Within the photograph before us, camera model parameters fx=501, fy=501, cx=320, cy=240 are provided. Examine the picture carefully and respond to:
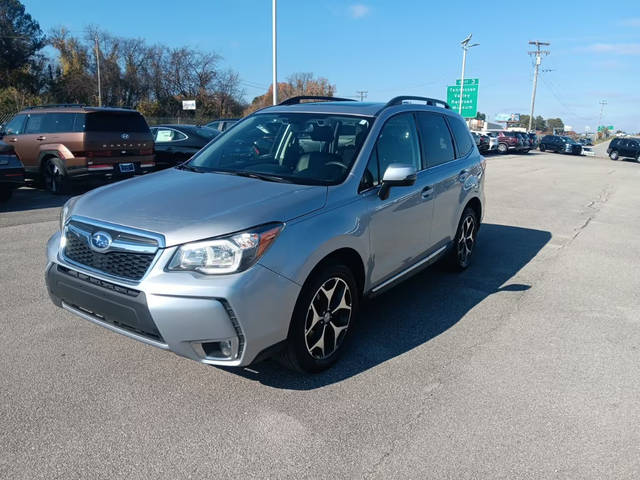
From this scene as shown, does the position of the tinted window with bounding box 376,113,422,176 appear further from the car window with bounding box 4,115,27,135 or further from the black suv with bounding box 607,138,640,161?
the black suv with bounding box 607,138,640,161

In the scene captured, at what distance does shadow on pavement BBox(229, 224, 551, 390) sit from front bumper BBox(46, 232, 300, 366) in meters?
0.61

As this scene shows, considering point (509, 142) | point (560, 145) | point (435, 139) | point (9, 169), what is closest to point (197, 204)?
point (435, 139)

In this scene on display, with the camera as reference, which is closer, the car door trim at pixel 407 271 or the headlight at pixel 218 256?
the headlight at pixel 218 256

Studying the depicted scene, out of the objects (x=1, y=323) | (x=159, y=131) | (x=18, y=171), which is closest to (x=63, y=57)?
(x=159, y=131)

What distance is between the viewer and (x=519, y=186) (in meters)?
15.7

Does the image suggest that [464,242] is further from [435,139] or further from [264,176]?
[264,176]

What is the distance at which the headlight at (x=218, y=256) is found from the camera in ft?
9.10

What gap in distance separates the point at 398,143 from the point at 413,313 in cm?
154

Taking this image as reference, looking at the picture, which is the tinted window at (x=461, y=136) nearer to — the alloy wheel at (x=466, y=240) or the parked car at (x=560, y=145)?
the alloy wheel at (x=466, y=240)

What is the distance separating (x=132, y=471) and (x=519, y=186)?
50.3 feet

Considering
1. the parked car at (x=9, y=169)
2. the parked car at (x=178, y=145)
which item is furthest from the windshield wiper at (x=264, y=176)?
the parked car at (x=178, y=145)

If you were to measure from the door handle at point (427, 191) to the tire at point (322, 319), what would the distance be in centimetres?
123

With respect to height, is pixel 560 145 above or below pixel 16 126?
below

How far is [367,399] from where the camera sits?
315 cm
